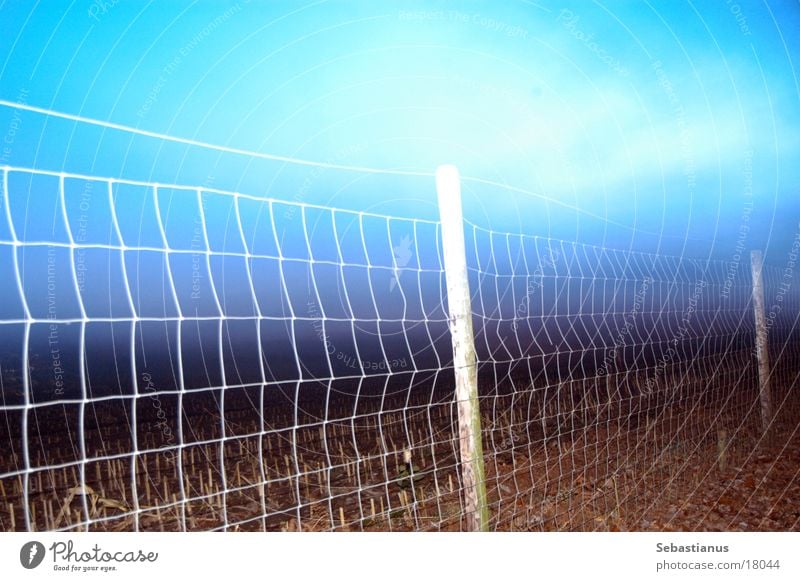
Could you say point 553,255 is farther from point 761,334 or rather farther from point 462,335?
point 761,334

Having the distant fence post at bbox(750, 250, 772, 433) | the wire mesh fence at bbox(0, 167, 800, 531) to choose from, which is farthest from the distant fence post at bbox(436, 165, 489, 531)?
the distant fence post at bbox(750, 250, 772, 433)

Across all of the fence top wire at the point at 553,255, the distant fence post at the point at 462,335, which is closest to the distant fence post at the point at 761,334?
the fence top wire at the point at 553,255

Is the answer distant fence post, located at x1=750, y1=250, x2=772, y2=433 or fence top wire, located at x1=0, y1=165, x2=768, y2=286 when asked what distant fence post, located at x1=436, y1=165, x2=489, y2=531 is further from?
distant fence post, located at x1=750, y1=250, x2=772, y2=433

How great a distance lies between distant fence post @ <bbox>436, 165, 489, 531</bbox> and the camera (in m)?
1.43

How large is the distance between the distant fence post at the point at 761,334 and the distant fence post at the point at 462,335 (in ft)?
9.41

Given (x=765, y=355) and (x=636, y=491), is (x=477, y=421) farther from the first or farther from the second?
(x=765, y=355)

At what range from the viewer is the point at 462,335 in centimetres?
144

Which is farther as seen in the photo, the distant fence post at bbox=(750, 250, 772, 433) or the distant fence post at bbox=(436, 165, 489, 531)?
the distant fence post at bbox=(750, 250, 772, 433)

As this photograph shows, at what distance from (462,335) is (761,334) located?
3.05m

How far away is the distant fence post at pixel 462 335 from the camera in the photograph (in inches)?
56.3

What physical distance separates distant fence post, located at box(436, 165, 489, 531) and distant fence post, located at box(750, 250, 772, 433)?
113 inches

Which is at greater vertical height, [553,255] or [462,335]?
[553,255]

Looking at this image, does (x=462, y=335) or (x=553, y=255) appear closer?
(x=462, y=335)

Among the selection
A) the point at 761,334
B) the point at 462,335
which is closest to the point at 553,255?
the point at 462,335
